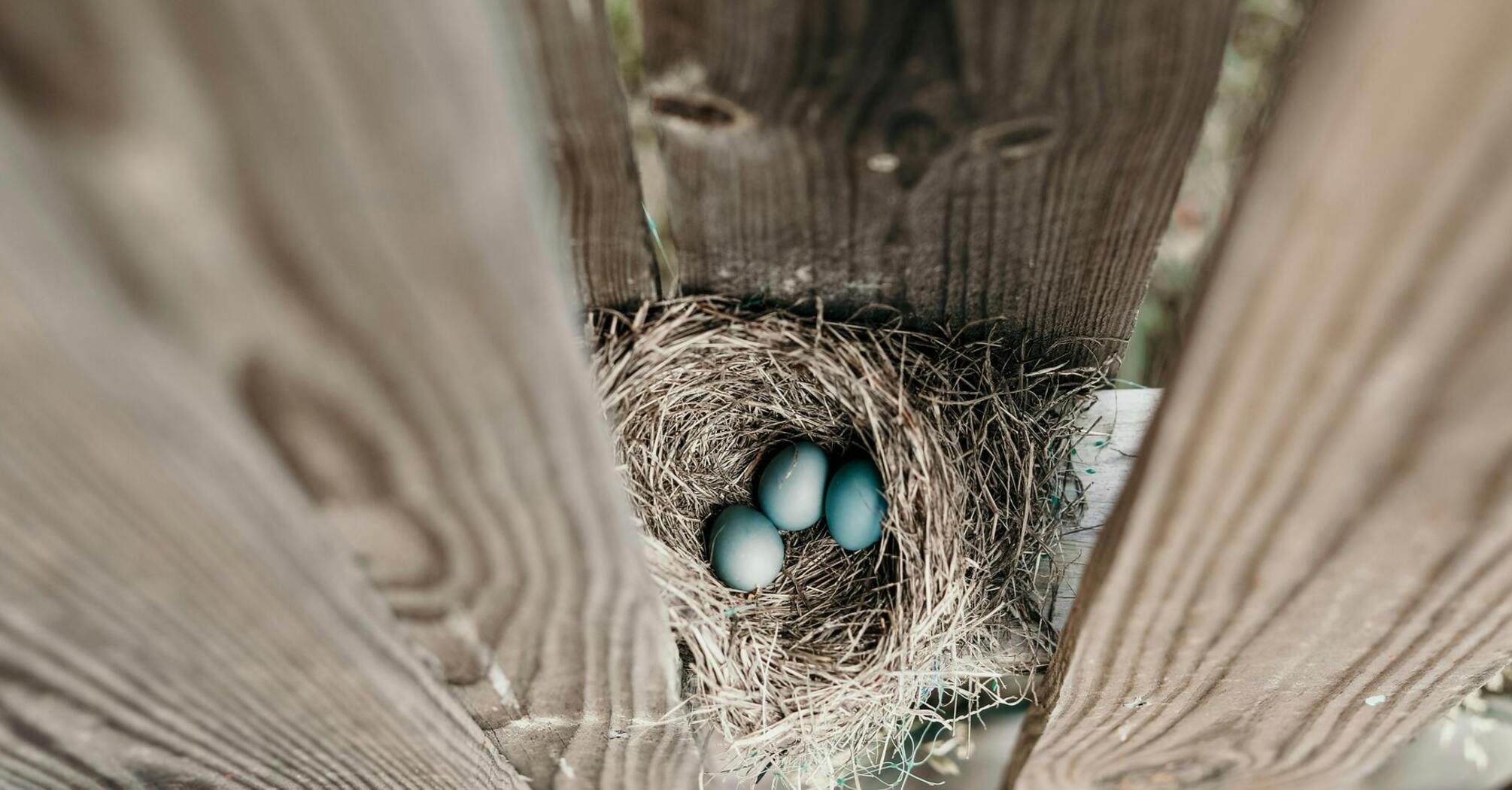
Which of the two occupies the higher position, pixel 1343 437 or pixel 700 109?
pixel 700 109

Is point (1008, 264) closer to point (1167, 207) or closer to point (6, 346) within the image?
point (1167, 207)

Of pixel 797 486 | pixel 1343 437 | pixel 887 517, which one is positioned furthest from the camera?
pixel 797 486

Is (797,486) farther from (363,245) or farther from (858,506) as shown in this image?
(363,245)

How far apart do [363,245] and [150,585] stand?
0.84ft

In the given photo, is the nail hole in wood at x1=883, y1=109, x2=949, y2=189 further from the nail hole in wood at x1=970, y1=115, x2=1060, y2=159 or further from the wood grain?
the wood grain

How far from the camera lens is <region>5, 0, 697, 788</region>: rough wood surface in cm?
27

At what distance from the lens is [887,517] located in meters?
1.02

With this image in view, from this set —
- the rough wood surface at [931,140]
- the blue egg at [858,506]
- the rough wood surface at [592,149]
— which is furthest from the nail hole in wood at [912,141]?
the blue egg at [858,506]

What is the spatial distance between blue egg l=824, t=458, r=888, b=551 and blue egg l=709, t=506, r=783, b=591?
0.08m

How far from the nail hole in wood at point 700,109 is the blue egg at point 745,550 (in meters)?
0.69

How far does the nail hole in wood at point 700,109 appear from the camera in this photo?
49 centimetres

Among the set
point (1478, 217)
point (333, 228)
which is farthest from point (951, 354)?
point (333, 228)

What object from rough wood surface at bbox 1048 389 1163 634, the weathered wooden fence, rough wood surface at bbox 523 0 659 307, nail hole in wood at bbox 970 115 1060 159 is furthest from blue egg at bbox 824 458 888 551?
nail hole in wood at bbox 970 115 1060 159

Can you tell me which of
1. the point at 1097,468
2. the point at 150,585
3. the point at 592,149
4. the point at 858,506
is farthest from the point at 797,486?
the point at 150,585
